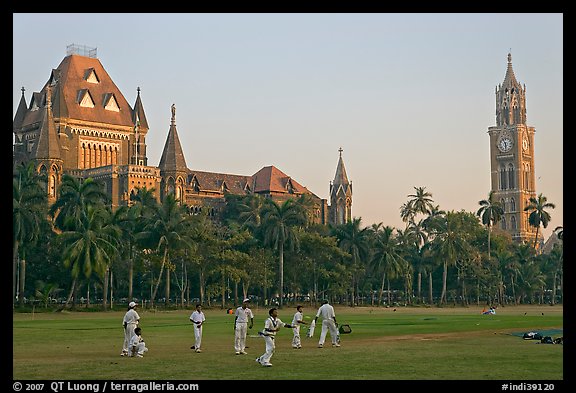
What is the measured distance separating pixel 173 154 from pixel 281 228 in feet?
155

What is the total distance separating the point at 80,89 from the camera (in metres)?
144

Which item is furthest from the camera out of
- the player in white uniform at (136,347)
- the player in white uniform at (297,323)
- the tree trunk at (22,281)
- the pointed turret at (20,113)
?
the pointed turret at (20,113)

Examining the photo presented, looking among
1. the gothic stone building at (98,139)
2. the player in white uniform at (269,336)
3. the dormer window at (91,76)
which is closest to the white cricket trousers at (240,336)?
the player in white uniform at (269,336)

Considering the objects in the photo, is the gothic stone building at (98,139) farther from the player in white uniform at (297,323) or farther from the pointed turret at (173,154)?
the player in white uniform at (297,323)

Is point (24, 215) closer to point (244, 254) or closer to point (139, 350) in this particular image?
point (244, 254)

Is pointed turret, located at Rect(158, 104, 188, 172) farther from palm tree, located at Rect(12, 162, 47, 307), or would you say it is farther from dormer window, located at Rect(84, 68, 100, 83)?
palm tree, located at Rect(12, 162, 47, 307)

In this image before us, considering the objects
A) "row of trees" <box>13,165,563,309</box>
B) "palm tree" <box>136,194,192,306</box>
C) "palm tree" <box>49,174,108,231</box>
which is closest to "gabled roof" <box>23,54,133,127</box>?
"row of trees" <box>13,165,563,309</box>

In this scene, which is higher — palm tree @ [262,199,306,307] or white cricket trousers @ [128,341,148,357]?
palm tree @ [262,199,306,307]

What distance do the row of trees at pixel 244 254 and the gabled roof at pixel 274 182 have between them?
33183mm

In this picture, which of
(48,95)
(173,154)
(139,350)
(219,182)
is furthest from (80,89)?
(139,350)

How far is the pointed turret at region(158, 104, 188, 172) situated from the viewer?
138 m

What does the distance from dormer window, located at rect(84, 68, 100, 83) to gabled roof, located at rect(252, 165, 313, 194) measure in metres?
35.2

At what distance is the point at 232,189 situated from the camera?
162m

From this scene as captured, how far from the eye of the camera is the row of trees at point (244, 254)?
7788 centimetres
